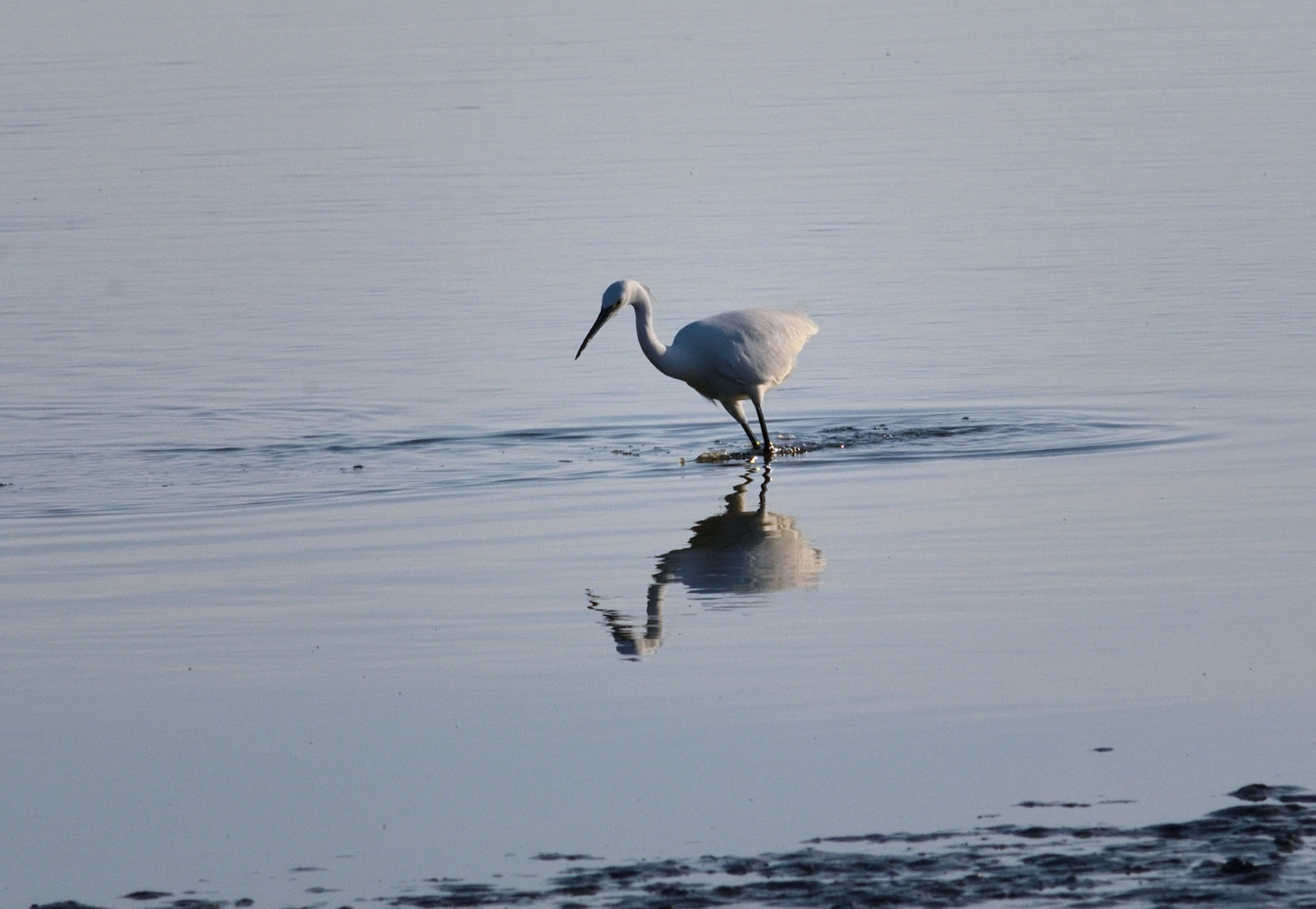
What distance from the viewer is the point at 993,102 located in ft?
115

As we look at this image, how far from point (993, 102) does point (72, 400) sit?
70.5 ft

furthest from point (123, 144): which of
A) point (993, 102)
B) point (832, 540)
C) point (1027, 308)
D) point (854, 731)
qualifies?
point (854, 731)

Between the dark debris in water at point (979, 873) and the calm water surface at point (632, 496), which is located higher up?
the calm water surface at point (632, 496)

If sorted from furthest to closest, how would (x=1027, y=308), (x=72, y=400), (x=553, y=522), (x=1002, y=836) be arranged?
(x=1027, y=308)
(x=72, y=400)
(x=553, y=522)
(x=1002, y=836)

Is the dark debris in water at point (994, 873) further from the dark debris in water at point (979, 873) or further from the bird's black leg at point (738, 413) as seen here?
the bird's black leg at point (738, 413)

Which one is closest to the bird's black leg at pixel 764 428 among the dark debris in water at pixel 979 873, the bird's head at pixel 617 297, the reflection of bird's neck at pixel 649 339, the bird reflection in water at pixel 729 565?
the reflection of bird's neck at pixel 649 339

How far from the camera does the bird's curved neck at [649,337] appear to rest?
14938 millimetres

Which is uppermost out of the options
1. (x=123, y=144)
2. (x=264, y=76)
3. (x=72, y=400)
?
(x=264, y=76)

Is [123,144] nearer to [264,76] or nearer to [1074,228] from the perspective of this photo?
[264,76]

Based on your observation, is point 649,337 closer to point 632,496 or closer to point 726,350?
point 726,350

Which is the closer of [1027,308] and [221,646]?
[221,646]

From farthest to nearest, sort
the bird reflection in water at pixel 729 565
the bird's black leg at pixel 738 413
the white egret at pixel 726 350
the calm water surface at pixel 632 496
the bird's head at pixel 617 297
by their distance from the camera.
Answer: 1. the bird's black leg at pixel 738 413
2. the bird's head at pixel 617 297
3. the white egret at pixel 726 350
4. the bird reflection in water at pixel 729 565
5. the calm water surface at pixel 632 496

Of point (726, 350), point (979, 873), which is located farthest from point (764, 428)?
point (979, 873)

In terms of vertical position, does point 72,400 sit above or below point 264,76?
below
